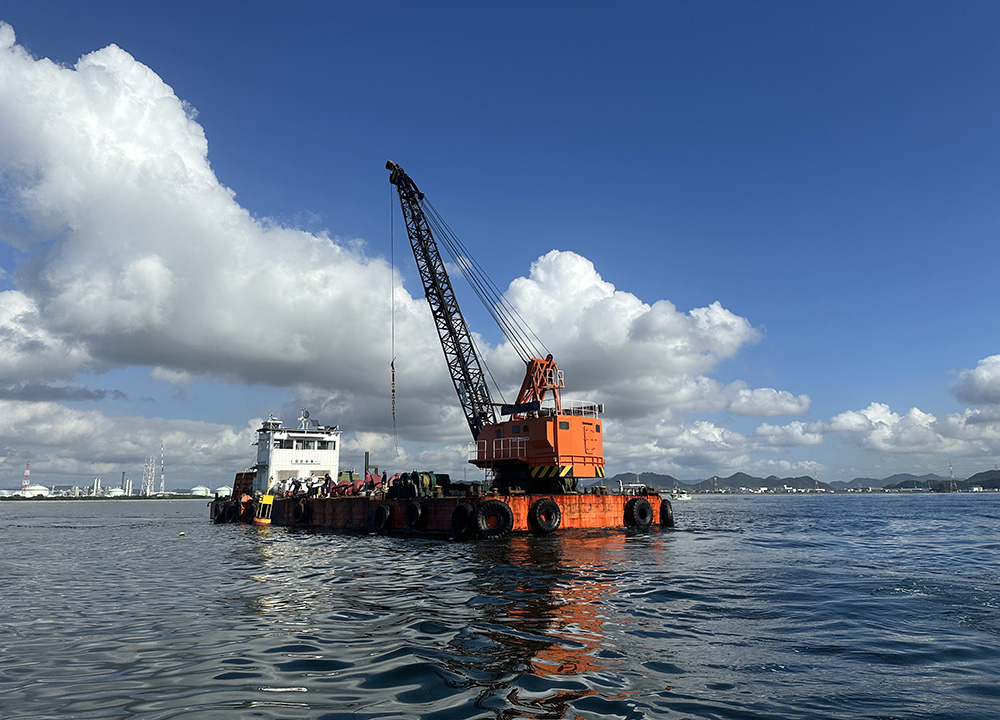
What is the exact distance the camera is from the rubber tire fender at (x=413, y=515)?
38219 mm

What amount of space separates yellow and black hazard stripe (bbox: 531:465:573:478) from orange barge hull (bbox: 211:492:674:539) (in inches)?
80.8

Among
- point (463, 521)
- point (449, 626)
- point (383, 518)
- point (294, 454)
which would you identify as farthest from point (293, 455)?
point (449, 626)

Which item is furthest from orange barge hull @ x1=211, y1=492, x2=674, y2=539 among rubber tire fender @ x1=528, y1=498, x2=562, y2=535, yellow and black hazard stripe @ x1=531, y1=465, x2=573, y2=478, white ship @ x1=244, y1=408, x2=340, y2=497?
white ship @ x1=244, y1=408, x2=340, y2=497

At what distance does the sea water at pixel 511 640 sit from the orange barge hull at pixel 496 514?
9.95 m

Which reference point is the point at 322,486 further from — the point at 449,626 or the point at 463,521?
the point at 449,626

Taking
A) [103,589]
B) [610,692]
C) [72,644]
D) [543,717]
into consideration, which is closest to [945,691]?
[610,692]

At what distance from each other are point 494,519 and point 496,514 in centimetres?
31

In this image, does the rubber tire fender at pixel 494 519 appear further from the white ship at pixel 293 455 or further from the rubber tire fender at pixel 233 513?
the rubber tire fender at pixel 233 513

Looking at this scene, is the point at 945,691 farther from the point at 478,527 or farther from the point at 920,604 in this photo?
the point at 478,527

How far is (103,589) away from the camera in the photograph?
18.8 meters

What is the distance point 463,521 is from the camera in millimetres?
34250

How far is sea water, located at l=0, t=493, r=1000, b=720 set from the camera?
8.18 m

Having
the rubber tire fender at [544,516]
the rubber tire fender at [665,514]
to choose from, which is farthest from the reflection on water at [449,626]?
the rubber tire fender at [665,514]

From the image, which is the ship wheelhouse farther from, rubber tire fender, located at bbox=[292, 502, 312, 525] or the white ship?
rubber tire fender, located at bbox=[292, 502, 312, 525]
